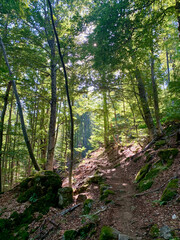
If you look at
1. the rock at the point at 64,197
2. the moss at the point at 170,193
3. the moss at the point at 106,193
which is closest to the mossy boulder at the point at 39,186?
the rock at the point at 64,197

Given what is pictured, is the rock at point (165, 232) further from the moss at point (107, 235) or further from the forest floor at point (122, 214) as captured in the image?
the moss at point (107, 235)

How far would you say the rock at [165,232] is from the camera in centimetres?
242

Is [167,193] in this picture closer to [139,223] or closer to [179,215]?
[179,215]

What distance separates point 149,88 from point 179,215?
693 cm

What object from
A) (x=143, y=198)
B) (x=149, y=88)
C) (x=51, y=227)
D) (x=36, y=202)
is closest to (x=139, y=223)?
(x=143, y=198)

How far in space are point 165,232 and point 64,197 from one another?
430 centimetres

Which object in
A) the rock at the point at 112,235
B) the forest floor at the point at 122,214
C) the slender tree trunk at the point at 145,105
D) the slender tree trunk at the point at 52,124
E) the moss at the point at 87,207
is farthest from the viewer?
the slender tree trunk at the point at 145,105

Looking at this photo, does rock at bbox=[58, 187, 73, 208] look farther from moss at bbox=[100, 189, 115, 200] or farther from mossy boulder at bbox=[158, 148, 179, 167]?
mossy boulder at bbox=[158, 148, 179, 167]

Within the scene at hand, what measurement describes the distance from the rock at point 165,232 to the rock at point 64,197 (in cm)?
411

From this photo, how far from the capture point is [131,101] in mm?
Result: 9648

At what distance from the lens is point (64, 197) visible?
18.5 feet

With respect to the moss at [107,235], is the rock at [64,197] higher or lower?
lower

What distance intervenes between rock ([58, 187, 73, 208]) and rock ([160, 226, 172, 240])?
4108mm

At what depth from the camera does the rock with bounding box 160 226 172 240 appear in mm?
2420
